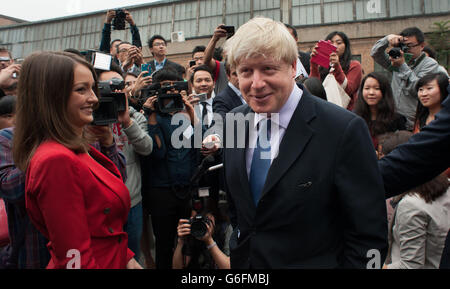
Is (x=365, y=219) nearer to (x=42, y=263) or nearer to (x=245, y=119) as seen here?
(x=245, y=119)

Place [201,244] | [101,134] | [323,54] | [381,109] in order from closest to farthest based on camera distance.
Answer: [101,134]
[201,244]
[323,54]
[381,109]

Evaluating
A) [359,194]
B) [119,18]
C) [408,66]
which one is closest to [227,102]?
[359,194]

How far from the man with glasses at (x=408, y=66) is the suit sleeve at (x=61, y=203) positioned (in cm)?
425

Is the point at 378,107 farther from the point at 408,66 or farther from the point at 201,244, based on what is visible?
the point at 201,244

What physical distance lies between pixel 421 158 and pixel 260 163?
0.83 metres

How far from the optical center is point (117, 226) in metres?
1.89

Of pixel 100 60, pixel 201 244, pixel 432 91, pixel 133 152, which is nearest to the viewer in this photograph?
pixel 201 244

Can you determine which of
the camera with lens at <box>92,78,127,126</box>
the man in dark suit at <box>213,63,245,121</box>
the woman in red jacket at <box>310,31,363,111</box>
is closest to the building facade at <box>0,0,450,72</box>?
the woman in red jacket at <box>310,31,363,111</box>

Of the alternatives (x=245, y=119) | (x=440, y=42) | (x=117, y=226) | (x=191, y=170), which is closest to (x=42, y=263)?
(x=117, y=226)

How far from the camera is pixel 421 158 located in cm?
179

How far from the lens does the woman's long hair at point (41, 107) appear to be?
170cm

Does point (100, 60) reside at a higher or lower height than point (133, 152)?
higher

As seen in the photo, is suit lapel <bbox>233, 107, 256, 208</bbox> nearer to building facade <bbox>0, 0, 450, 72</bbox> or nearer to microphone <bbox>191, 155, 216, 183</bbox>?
microphone <bbox>191, 155, 216, 183</bbox>

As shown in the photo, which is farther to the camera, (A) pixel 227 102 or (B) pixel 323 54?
(B) pixel 323 54
